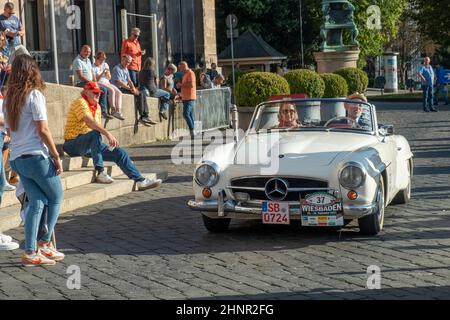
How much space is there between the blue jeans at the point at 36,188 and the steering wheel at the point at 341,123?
3.81 meters

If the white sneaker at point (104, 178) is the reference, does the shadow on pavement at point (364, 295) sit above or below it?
below

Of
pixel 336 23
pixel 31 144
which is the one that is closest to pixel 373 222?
pixel 31 144

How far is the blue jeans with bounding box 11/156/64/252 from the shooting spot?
8.40 meters

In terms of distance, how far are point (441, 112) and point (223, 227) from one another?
23.2 meters

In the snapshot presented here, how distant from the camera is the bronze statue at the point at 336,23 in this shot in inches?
1497

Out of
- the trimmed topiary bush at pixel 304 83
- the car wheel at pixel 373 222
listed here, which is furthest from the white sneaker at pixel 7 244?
the trimmed topiary bush at pixel 304 83

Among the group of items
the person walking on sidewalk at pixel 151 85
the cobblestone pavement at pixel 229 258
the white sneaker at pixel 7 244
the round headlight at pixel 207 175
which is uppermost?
the person walking on sidewalk at pixel 151 85

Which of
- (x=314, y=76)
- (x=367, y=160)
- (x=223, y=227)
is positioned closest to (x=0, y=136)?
(x=223, y=227)

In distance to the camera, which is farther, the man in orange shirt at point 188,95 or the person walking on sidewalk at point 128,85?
the man in orange shirt at point 188,95

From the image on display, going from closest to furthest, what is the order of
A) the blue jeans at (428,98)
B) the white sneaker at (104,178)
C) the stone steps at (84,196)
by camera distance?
the stone steps at (84,196), the white sneaker at (104,178), the blue jeans at (428,98)

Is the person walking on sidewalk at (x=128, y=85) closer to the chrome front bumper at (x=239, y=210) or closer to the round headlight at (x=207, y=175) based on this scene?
the round headlight at (x=207, y=175)

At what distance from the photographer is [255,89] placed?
2209 cm
